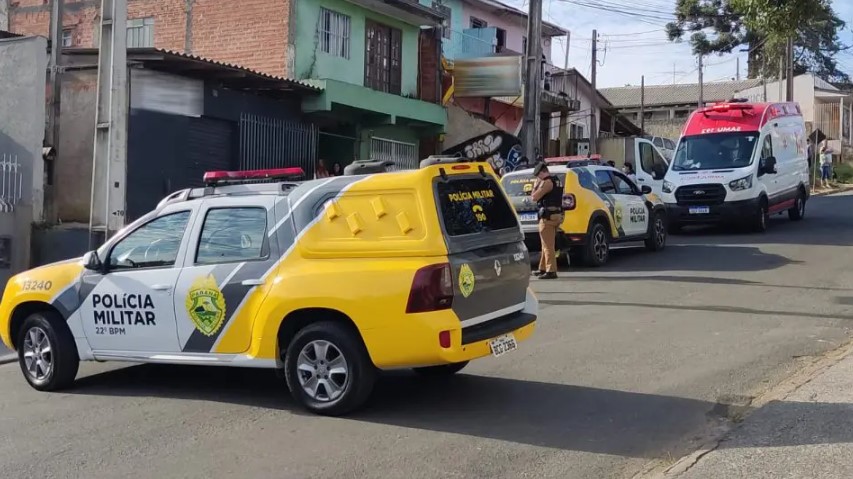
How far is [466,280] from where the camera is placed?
254 inches

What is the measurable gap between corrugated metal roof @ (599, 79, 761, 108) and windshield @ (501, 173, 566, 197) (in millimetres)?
45776

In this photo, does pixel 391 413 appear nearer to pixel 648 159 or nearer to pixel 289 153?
pixel 289 153

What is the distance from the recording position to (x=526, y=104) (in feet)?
62.6

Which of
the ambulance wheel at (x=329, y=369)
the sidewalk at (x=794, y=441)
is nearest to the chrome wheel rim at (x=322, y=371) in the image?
the ambulance wheel at (x=329, y=369)

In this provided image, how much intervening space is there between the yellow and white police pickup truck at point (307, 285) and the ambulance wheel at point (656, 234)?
10.00m

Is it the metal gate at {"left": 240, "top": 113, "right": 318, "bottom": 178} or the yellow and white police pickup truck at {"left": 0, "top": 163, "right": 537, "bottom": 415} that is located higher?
the metal gate at {"left": 240, "top": 113, "right": 318, "bottom": 178}

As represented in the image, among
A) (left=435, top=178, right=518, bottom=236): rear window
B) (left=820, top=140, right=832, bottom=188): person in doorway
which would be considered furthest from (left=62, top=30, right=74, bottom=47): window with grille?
(left=820, top=140, right=832, bottom=188): person in doorway

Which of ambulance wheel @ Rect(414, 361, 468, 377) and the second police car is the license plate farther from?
the second police car

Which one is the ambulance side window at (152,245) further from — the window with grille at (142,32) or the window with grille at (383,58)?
the window with grille at (142,32)

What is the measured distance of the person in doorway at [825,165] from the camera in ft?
113

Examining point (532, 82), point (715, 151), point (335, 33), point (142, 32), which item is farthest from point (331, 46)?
point (715, 151)

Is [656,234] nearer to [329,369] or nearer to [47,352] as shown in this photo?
[329,369]

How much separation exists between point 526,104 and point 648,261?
4.96 m

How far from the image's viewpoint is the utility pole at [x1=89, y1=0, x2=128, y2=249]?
11.7m
